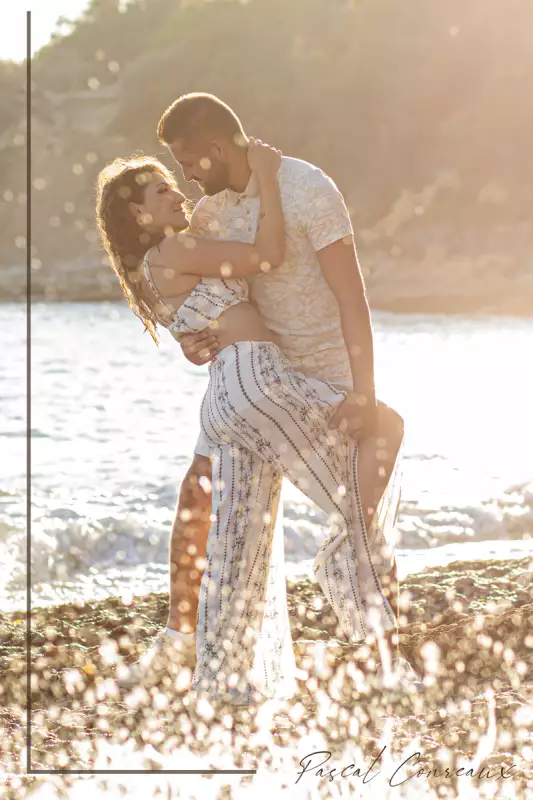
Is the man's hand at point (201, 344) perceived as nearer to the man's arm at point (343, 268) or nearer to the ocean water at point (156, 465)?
the man's arm at point (343, 268)

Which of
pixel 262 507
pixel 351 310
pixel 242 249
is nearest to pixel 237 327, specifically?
pixel 242 249

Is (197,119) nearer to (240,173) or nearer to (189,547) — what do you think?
(240,173)

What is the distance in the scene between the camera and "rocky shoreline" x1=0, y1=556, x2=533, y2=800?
3240 mm

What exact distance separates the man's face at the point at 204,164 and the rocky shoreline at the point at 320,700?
1574mm

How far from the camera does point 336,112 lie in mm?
53406

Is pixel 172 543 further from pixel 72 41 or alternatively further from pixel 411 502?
pixel 72 41

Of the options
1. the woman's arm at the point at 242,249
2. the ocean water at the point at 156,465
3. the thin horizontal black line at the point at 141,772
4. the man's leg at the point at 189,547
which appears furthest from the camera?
the ocean water at the point at 156,465

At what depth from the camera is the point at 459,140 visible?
164ft

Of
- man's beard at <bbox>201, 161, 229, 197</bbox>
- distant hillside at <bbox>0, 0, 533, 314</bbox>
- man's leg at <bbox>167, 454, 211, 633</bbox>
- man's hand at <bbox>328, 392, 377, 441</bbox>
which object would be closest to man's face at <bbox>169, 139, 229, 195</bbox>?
man's beard at <bbox>201, 161, 229, 197</bbox>

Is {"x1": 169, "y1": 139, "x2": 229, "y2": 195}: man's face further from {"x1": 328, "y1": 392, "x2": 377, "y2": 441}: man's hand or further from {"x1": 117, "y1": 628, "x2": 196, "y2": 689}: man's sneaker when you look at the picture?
{"x1": 117, "y1": 628, "x2": 196, "y2": 689}: man's sneaker

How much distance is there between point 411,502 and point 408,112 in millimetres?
48176

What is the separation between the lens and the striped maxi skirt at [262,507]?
3.42 m

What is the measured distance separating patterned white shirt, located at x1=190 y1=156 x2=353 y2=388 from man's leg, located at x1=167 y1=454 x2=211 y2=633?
1.75ft

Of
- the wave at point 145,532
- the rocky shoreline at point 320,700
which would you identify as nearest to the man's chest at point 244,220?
the rocky shoreline at point 320,700
